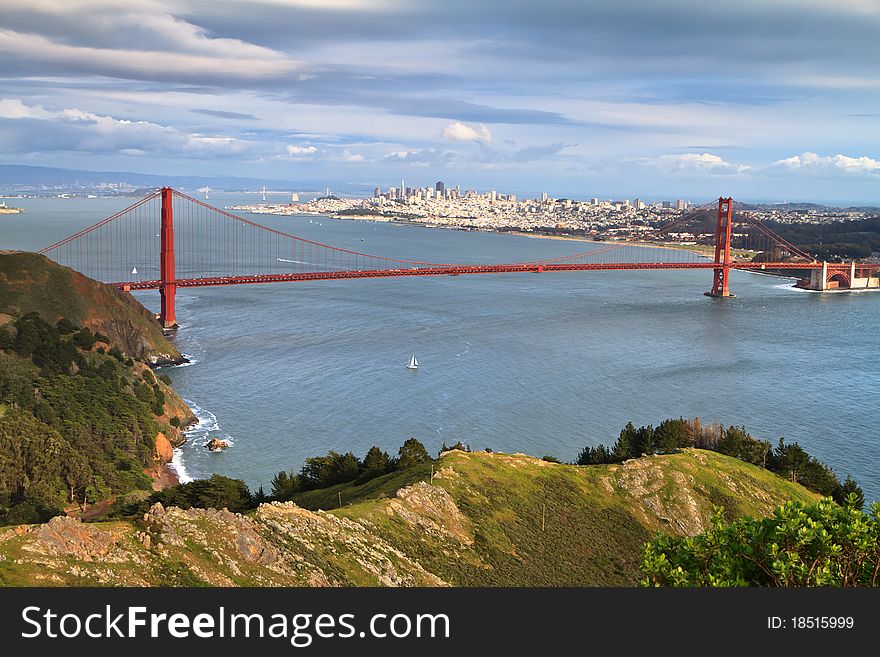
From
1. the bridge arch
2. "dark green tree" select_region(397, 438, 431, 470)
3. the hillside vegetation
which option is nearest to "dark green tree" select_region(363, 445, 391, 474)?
"dark green tree" select_region(397, 438, 431, 470)

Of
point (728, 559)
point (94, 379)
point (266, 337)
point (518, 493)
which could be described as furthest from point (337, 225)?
point (728, 559)

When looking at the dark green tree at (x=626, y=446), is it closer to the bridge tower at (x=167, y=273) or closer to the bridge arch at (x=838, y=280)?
the bridge tower at (x=167, y=273)

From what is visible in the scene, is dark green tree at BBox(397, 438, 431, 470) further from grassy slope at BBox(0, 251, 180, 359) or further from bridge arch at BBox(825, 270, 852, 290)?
bridge arch at BBox(825, 270, 852, 290)

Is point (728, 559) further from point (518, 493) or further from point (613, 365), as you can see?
point (613, 365)

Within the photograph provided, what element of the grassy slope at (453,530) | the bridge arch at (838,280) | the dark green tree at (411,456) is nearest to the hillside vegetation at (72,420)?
the grassy slope at (453,530)

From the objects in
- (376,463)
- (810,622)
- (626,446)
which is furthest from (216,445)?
(810,622)
